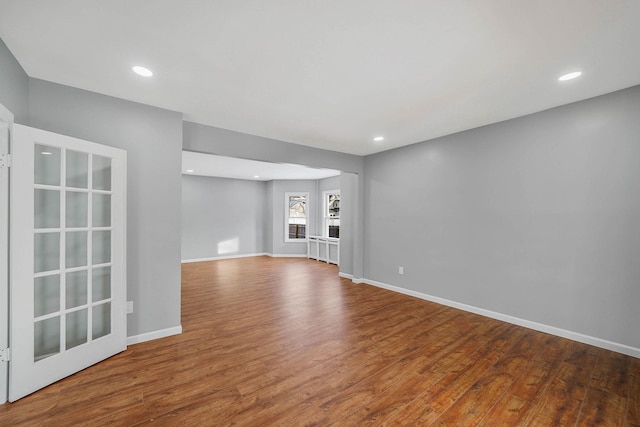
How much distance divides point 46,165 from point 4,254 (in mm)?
750

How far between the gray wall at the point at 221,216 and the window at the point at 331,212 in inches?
88.5

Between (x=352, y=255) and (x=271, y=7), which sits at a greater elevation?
(x=271, y=7)

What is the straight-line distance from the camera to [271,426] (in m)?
1.69

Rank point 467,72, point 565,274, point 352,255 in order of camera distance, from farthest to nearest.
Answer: point 352,255, point 565,274, point 467,72

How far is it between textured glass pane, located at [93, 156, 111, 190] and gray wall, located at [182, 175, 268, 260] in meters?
5.47

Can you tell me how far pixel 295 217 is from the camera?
8.98 metres

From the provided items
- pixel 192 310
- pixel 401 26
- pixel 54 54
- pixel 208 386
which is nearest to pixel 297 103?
pixel 401 26

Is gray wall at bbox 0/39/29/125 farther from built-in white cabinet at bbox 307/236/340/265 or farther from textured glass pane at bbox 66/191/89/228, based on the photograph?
built-in white cabinet at bbox 307/236/340/265

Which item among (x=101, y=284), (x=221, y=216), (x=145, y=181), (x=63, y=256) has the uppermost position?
(x=145, y=181)

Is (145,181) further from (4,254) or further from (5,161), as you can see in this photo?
(4,254)

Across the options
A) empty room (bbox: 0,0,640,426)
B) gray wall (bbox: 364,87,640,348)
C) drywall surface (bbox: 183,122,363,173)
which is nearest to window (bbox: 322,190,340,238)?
drywall surface (bbox: 183,122,363,173)

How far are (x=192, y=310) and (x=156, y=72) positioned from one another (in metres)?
3.05

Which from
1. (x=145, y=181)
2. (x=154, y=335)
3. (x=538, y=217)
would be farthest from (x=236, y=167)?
(x=538, y=217)

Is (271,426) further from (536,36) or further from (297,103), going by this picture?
(536,36)
